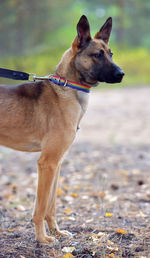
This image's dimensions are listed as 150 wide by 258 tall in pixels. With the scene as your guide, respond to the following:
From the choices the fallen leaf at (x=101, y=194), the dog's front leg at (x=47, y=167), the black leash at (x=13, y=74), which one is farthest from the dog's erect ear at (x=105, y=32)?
the fallen leaf at (x=101, y=194)

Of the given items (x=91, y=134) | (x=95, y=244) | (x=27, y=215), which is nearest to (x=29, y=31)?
(x=91, y=134)

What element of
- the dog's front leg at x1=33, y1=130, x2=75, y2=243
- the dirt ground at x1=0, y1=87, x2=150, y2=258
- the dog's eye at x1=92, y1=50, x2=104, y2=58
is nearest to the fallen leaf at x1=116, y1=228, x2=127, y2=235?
the dirt ground at x1=0, y1=87, x2=150, y2=258

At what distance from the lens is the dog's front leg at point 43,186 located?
342 centimetres

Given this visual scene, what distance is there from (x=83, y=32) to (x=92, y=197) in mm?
2749

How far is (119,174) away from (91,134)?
3752mm

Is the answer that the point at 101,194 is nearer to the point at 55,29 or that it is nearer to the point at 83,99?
the point at 83,99

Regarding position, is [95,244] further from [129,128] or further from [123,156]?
[129,128]

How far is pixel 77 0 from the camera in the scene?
13875 mm

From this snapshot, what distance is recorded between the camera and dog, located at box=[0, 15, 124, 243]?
3.44 metres

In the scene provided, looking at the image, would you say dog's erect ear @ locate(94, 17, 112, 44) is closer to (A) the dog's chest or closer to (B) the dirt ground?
(A) the dog's chest

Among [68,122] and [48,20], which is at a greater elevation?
[48,20]

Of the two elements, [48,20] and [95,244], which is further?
[48,20]

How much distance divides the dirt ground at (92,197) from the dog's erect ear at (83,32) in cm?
199

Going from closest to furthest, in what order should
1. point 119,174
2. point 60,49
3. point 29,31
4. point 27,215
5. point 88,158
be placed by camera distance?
1. point 27,215
2. point 119,174
3. point 88,158
4. point 29,31
5. point 60,49
